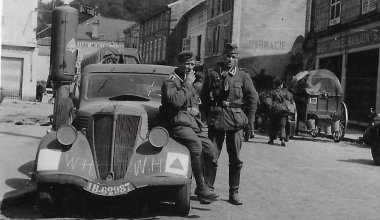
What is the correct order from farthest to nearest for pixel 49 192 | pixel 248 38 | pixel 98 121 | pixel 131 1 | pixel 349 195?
1. pixel 131 1
2. pixel 248 38
3. pixel 349 195
4. pixel 98 121
5. pixel 49 192

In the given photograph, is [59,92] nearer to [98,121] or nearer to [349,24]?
[98,121]

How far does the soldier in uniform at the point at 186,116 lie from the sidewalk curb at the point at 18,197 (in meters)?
1.87

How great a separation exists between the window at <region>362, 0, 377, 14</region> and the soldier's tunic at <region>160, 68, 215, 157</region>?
16.7m

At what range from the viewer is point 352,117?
23.4 metres

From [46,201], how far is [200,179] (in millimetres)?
1761

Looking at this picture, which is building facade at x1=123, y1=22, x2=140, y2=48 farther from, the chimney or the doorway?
the doorway

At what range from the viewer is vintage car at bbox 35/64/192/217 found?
573cm

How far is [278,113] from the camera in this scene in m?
15.5

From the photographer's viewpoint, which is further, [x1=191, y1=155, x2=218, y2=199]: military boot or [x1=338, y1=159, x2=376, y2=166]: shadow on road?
[x1=338, y1=159, x2=376, y2=166]: shadow on road

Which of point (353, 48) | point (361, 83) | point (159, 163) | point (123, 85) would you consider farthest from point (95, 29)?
point (159, 163)

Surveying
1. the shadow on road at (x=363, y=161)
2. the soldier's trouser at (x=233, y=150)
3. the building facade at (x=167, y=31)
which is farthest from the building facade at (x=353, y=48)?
the building facade at (x=167, y=31)

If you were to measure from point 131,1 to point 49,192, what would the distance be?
8194 centimetres

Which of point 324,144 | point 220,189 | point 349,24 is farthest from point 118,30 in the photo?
point 220,189

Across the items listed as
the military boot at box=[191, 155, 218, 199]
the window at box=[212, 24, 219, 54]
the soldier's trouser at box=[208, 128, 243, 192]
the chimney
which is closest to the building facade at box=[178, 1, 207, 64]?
the window at box=[212, 24, 219, 54]
